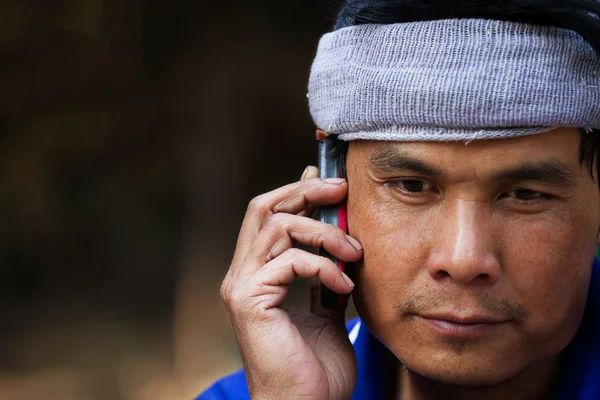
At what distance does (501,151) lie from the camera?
2209 mm

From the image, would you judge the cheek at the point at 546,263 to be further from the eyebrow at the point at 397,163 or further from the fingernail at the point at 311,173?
the fingernail at the point at 311,173

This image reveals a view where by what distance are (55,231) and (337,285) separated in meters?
3.60

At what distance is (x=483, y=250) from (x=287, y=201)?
71 centimetres

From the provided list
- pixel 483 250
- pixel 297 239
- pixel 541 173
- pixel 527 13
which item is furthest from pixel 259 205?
pixel 527 13

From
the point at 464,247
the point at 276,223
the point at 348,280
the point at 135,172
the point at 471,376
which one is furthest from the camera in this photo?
the point at 135,172

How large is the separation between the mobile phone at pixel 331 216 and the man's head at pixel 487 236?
0.18 m

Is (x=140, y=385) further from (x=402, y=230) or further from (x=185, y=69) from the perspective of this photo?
(x=402, y=230)

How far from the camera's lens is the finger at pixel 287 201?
2.58m

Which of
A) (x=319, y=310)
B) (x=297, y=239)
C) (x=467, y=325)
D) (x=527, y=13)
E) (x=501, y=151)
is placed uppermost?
(x=527, y=13)

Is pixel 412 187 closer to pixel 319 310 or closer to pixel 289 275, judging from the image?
pixel 289 275

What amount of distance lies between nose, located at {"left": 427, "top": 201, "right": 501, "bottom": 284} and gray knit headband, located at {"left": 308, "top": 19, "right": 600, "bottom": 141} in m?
Result: 0.21

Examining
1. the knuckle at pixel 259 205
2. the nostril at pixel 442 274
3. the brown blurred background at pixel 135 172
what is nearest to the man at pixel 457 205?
the nostril at pixel 442 274

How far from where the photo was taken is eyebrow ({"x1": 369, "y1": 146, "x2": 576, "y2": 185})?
7.27 ft

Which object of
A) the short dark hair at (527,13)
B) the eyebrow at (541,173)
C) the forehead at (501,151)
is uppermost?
the short dark hair at (527,13)
